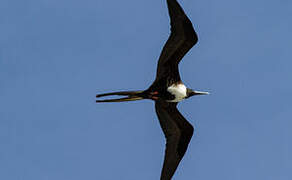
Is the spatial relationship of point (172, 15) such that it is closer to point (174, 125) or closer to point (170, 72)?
point (170, 72)

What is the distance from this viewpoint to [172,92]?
2055cm

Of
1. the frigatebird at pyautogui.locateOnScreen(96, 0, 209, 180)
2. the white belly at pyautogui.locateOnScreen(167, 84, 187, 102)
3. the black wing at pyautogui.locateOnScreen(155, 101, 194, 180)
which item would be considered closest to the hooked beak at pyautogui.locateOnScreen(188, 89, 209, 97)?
the frigatebird at pyautogui.locateOnScreen(96, 0, 209, 180)

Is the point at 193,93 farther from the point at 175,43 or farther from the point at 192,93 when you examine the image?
the point at 175,43

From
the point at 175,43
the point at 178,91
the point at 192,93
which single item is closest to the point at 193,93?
the point at 192,93

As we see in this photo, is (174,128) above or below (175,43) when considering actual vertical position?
below

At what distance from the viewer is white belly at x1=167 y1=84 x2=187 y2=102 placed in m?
20.5

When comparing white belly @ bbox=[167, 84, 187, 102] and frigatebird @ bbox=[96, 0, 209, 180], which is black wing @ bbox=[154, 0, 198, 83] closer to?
frigatebird @ bbox=[96, 0, 209, 180]

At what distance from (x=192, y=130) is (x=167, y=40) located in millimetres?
3061

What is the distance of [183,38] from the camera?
64.6ft

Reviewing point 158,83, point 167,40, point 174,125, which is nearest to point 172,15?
point 167,40

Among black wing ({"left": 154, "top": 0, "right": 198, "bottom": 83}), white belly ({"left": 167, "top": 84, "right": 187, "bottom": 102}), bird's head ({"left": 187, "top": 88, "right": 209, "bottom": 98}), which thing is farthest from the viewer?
bird's head ({"left": 187, "top": 88, "right": 209, "bottom": 98})

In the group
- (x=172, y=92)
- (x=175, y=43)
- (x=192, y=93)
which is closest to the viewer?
(x=175, y=43)

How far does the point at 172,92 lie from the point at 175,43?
151 cm

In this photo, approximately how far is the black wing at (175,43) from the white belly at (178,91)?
21 cm
